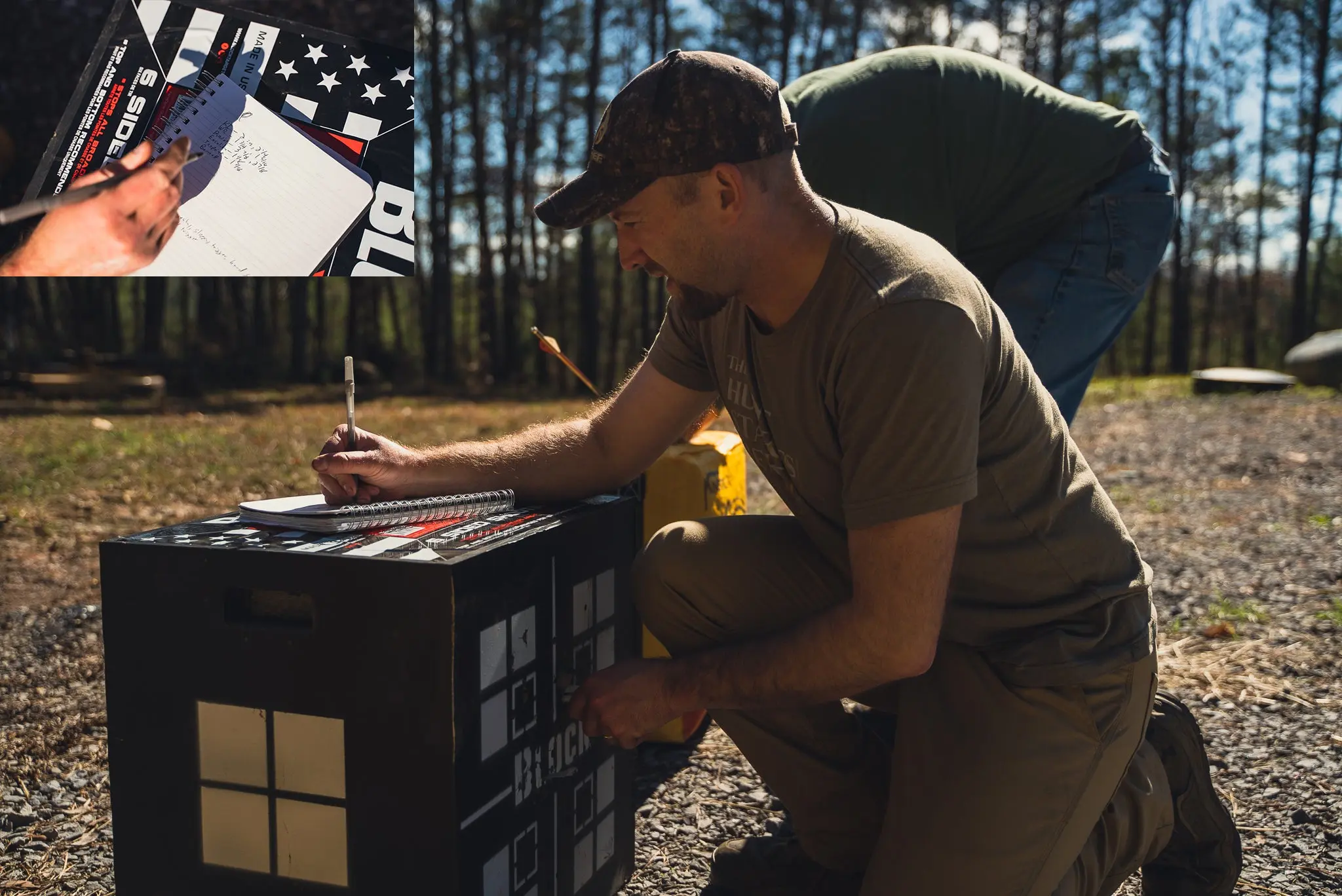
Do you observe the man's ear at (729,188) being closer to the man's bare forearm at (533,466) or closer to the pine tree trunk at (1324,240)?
the man's bare forearm at (533,466)

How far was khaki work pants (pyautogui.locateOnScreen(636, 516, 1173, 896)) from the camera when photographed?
1607 mm

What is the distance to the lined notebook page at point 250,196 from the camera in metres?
1.60

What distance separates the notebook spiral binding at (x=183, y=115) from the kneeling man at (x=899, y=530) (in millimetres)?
525

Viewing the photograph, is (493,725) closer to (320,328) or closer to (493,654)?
(493,654)

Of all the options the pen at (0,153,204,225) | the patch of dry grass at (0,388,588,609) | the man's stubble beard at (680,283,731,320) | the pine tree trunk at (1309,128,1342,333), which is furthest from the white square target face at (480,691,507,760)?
the pine tree trunk at (1309,128,1342,333)

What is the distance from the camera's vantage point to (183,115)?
5.26 ft

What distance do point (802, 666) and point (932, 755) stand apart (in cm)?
29

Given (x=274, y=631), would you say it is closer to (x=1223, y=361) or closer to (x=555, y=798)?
(x=555, y=798)

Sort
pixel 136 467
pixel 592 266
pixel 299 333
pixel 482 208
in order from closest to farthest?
1. pixel 136 467
2. pixel 592 266
3. pixel 299 333
4. pixel 482 208

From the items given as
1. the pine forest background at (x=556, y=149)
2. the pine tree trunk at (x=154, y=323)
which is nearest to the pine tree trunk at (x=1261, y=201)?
the pine forest background at (x=556, y=149)

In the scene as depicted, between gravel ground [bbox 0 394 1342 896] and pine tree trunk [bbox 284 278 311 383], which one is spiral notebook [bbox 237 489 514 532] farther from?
pine tree trunk [bbox 284 278 311 383]

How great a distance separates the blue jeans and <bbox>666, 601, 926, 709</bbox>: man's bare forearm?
1232 mm

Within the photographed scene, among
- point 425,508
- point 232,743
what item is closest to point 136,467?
point 425,508

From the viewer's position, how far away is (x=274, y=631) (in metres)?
1.43
